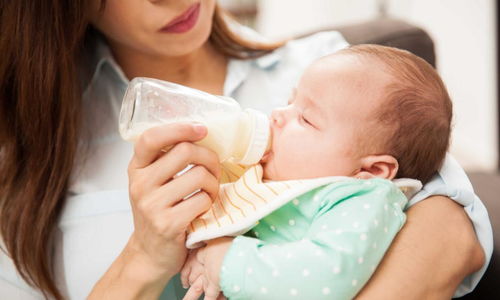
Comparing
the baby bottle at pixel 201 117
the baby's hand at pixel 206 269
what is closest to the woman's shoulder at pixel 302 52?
the baby bottle at pixel 201 117

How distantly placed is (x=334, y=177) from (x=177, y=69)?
68 cm

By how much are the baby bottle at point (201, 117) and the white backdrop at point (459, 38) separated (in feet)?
6.22

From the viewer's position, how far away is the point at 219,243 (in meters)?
0.85

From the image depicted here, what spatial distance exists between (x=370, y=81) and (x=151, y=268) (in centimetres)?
47

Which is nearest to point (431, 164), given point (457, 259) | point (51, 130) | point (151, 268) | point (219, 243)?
point (457, 259)

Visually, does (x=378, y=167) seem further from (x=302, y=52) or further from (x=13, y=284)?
(x=13, y=284)

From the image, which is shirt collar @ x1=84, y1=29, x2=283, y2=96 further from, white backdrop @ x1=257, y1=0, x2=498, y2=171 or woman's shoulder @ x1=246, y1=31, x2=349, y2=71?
white backdrop @ x1=257, y1=0, x2=498, y2=171

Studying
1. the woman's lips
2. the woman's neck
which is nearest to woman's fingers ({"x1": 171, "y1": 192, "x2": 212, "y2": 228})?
the woman's lips

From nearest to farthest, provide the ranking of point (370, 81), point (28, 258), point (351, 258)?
1. point (351, 258)
2. point (370, 81)
3. point (28, 258)

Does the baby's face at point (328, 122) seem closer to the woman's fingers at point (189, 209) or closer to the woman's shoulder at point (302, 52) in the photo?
the woman's fingers at point (189, 209)

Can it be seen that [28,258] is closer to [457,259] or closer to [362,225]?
[362,225]

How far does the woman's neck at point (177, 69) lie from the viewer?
4.59ft

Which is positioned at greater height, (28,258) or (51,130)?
(51,130)

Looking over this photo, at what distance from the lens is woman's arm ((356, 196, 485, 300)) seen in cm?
84
